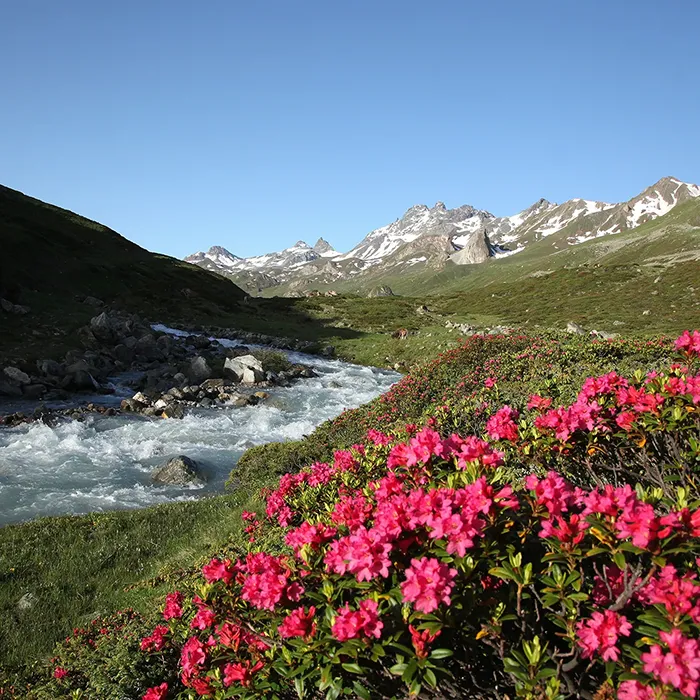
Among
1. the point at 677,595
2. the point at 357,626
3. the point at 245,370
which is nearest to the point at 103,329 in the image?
the point at 245,370

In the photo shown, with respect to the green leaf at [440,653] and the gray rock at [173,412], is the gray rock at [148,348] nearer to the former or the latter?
the gray rock at [173,412]

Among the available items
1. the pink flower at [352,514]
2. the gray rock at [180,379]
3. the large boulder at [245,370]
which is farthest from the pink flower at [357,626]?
the large boulder at [245,370]

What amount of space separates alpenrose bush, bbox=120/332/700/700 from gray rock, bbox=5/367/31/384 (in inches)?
996

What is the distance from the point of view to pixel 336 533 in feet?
12.1

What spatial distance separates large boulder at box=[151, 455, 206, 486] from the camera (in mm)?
15961

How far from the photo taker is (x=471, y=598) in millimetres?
2811

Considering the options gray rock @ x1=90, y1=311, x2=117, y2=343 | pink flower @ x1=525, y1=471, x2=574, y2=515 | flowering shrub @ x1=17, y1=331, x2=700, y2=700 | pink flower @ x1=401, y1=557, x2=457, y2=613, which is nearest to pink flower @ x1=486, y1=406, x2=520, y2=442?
flowering shrub @ x1=17, y1=331, x2=700, y2=700

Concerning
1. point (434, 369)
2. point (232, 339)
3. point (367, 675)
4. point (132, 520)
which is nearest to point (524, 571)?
point (367, 675)

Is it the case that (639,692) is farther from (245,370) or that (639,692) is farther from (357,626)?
(245,370)

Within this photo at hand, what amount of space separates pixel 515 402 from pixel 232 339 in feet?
123

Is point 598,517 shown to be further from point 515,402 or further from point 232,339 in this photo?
point 232,339

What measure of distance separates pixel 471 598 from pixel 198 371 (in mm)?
28844

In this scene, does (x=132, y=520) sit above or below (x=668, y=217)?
below

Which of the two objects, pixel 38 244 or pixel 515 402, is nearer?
pixel 515 402
